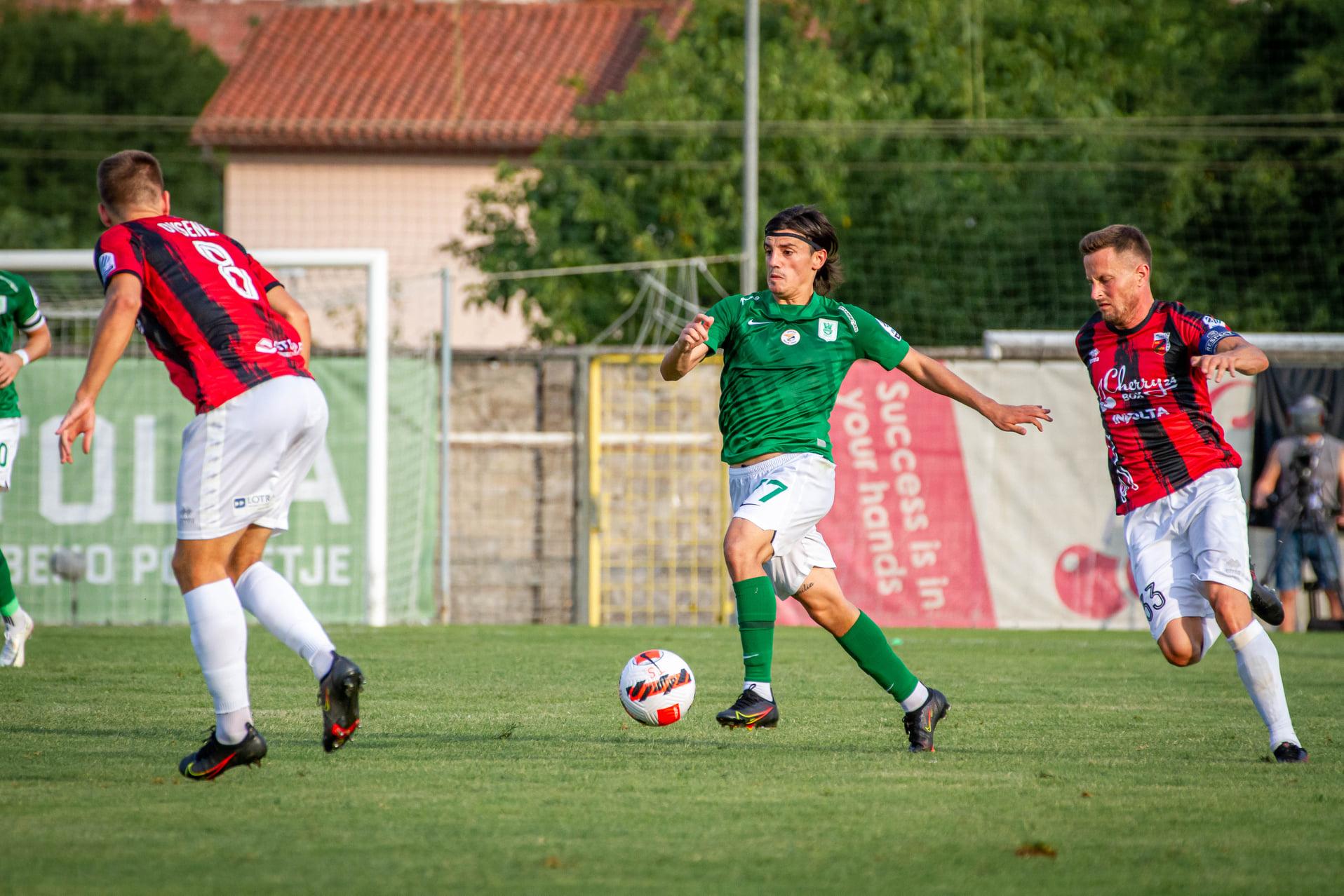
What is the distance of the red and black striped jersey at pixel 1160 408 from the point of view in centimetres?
618

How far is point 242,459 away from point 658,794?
1.74 m

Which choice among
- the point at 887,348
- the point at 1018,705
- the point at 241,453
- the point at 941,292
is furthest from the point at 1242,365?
the point at 941,292

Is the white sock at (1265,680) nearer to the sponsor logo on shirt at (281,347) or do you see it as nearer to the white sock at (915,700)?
the white sock at (915,700)

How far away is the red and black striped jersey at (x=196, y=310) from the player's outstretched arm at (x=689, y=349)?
4.81ft

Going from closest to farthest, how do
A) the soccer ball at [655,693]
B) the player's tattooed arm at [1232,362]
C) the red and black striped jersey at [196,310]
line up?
the red and black striped jersey at [196,310] < the player's tattooed arm at [1232,362] < the soccer ball at [655,693]

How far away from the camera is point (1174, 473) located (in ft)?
20.3

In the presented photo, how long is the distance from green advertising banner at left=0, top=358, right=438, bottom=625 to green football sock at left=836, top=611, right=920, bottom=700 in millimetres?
8718

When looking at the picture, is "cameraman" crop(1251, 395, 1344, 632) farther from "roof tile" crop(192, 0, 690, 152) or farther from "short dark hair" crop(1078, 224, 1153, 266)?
"roof tile" crop(192, 0, 690, 152)

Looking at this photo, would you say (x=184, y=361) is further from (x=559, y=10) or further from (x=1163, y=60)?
(x=559, y=10)

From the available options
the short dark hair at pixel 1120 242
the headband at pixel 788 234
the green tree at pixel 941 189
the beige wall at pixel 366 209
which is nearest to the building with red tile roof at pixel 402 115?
the beige wall at pixel 366 209

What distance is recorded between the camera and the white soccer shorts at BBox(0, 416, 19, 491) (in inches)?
351

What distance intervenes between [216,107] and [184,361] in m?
27.9

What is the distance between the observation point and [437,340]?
20203 mm

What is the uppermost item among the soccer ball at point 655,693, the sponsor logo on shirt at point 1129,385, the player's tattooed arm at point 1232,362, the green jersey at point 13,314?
the green jersey at point 13,314
